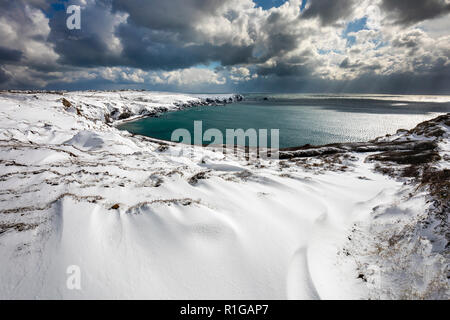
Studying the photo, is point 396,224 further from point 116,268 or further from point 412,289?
point 116,268

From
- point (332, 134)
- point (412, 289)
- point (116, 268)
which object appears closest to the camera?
point (412, 289)

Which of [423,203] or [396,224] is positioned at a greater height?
[423,203]

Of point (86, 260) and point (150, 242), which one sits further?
point (150, 242)

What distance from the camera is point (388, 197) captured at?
12461 mm

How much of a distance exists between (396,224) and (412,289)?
428 centimetres

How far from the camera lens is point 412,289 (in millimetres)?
5023

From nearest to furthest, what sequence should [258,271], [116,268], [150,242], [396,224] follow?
1. [116,268]
2. [258,271]
3. [150,242]
4. [396,224]

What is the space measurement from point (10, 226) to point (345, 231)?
1416 cm
